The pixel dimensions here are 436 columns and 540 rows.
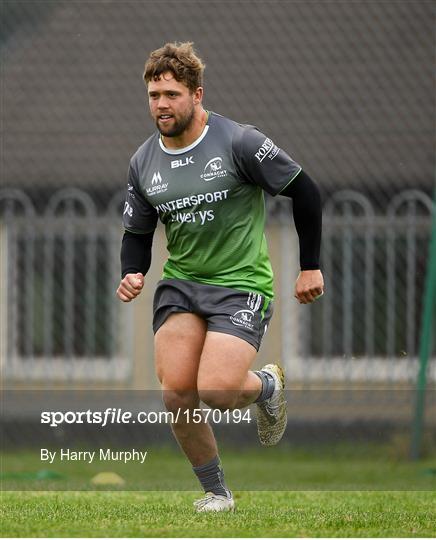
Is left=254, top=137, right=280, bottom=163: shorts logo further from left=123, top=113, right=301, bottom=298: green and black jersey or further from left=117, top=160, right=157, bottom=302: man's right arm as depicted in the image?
left=117, top=160, right=157, bottom=302: man's right arm

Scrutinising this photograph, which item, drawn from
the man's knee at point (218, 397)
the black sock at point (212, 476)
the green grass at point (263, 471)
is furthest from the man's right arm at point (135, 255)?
the green grass at point (263, 471)

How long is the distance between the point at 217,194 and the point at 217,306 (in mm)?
423

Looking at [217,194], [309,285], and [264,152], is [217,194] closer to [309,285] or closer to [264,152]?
[264,152]

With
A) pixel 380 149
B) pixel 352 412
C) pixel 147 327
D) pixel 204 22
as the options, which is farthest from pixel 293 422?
pixel 204 22

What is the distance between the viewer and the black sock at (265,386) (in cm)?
550

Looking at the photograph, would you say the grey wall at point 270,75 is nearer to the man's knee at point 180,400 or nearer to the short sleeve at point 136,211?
the short sleeve at point 136,211

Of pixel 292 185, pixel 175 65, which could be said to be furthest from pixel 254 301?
pixel 175 65

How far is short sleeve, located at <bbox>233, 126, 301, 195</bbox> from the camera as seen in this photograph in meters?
5.27

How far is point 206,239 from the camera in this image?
17.5ft

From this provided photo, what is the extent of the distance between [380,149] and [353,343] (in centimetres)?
133

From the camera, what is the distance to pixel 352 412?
28.0 ft

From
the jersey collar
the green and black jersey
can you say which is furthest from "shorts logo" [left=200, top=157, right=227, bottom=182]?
the jersey collar

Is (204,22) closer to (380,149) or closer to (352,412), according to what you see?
(380,149)

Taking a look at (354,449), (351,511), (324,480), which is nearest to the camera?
(351,511)
